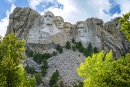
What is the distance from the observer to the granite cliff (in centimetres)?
5000

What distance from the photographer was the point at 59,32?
53562 millimetres

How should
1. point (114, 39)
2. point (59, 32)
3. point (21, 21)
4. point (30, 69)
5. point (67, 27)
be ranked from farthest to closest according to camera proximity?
1. point (67, 27)
2. point (114, 39)
3. point (21, 21)
4. point (59, 32)
5. point (30, 69)

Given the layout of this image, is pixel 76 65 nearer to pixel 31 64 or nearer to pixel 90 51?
pixel 90 51

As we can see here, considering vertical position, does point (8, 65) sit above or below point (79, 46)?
below

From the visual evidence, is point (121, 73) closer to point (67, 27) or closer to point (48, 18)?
point (48, 18)

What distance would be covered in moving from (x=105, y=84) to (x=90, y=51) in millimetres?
41149

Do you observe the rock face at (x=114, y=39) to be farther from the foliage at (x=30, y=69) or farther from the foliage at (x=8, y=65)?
the foliage at (x=8, y=65)

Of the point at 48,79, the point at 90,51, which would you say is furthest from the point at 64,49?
the point at 48,79

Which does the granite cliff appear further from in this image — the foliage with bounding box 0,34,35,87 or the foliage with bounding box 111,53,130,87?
the foliage with bounding box 111,53,130,87

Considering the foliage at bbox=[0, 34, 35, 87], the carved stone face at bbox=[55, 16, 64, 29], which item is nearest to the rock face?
the carved stone face at bbox=[55, 16, 64, 29]

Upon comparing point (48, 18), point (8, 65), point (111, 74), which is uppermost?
point (48, 18)

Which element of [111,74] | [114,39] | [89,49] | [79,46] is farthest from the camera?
[114,39]

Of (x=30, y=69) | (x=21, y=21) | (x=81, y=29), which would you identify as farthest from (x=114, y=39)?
(x=21, y=21)

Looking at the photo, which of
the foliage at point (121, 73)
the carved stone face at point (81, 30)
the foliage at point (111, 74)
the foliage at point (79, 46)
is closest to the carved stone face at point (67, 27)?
the carved stone face at point (81, 30)
